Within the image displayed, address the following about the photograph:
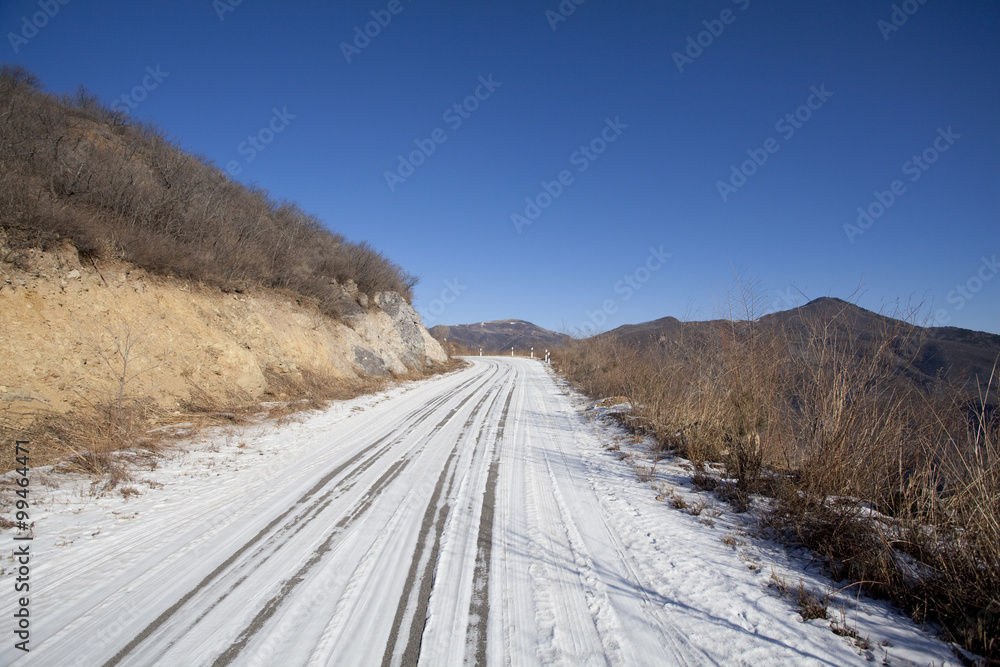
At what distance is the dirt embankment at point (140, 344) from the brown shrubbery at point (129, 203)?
47 cm

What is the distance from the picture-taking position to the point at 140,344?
8148 mm

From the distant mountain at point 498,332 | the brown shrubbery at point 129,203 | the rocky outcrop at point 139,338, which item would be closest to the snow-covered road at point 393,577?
the rocky outcrop at point 139,338

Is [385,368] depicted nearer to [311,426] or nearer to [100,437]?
[311,426]

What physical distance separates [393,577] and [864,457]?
458 cm

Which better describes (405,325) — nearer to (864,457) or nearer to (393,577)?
(393,577)

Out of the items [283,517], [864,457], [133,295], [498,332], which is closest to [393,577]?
[283,517]

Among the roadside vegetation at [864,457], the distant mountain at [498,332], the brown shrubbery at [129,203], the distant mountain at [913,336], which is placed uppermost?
the distant mountain at [498,332]

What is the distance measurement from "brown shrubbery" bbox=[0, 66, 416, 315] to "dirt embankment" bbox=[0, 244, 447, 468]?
47cm

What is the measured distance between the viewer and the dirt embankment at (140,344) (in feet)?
21.3

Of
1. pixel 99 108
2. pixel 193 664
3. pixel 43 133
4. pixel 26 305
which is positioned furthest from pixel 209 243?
pixel 193 664

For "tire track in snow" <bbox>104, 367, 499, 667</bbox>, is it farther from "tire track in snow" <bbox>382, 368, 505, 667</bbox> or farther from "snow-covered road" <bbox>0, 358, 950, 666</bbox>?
"tire track in snow" <bbox>382, 368, 505, 667</bbox>

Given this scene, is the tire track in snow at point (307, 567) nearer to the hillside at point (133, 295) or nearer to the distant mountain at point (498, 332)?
the hillside at point (133, 295)

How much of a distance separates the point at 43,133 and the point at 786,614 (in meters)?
16.2

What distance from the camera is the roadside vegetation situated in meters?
2.79
